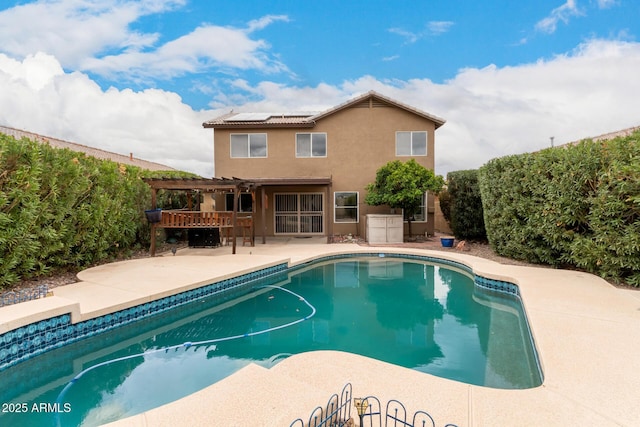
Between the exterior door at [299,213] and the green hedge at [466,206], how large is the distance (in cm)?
585

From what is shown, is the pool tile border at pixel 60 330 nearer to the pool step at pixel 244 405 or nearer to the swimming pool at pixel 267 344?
the swimming pool at pixel 267 344

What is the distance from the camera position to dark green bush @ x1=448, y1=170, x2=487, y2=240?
41.2ft

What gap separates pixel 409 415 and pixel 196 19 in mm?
12755

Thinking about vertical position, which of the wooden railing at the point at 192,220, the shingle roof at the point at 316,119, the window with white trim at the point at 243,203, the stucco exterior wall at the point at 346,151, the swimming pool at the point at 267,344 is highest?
the shingle roof at the point at 316,119

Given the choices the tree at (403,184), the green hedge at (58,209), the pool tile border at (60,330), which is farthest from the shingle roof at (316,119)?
the pool tile border at (60,330)

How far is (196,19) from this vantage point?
11.1 m

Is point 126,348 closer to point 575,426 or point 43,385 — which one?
point 43,385

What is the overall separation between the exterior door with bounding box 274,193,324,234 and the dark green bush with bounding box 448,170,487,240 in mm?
5853

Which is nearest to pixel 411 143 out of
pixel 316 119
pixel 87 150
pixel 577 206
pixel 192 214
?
pixel 316 119

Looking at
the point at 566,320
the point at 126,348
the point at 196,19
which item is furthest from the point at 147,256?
the point at 566,320

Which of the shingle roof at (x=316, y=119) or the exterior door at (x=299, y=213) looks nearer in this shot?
the shingle roof at (x=316, y=119)

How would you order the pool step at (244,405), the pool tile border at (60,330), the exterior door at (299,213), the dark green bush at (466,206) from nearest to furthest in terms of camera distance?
1. the pool step at (244,405)
2. the pool tile border at (60,330)
3. the dark green bush at (466,206)
4. the exterior door at (299,213)

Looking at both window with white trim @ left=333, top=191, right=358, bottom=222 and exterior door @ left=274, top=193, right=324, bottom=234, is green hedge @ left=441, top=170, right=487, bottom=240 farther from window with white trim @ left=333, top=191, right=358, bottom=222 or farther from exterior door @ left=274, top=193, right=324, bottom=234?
exterior door @ left=274, top=193, right=324, bottom=234

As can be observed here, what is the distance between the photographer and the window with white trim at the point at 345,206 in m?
15.1
